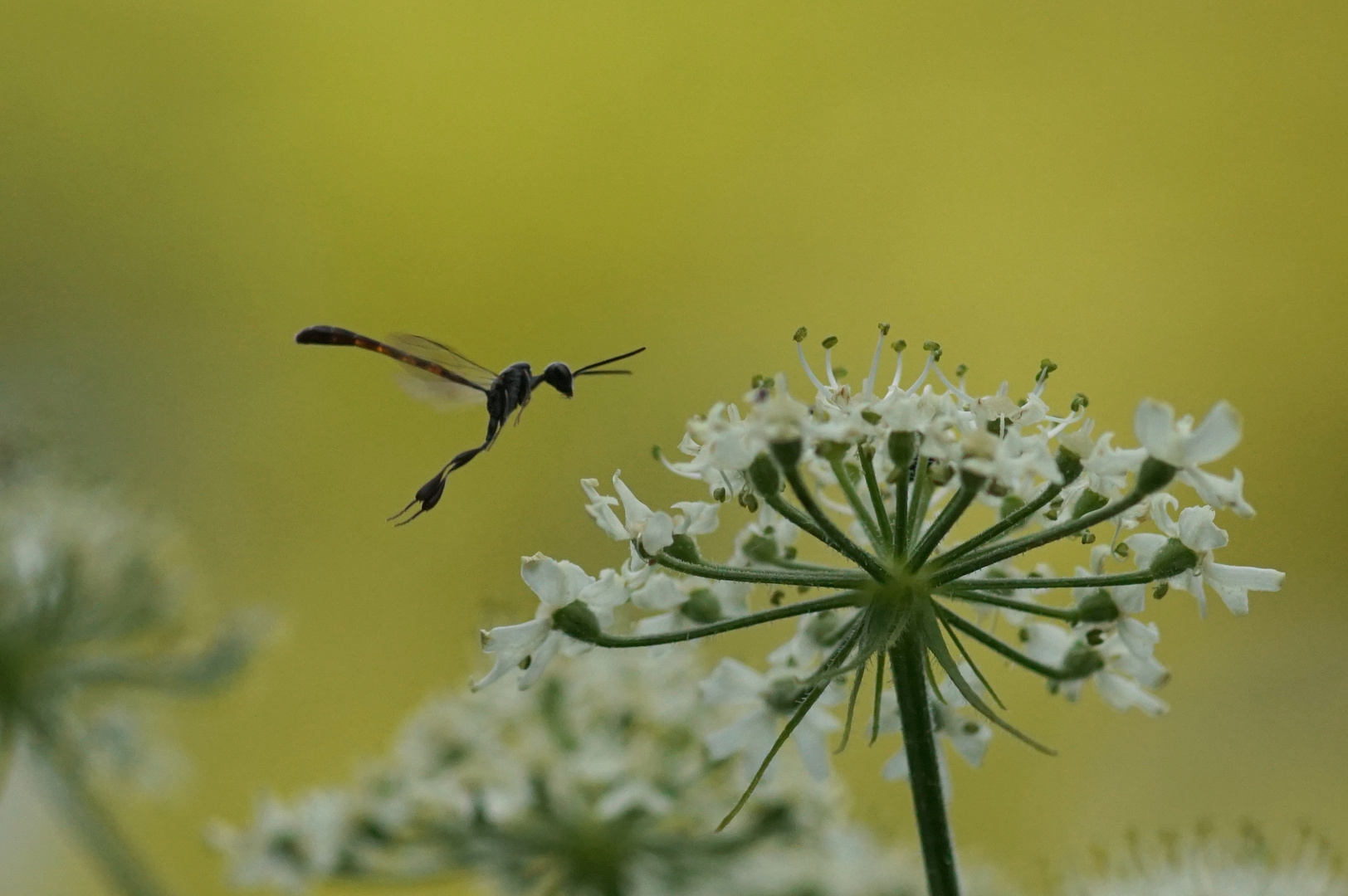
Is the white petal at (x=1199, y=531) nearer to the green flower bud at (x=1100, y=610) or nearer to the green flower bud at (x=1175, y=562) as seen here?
the green flower bud at (x=1175, y=562)

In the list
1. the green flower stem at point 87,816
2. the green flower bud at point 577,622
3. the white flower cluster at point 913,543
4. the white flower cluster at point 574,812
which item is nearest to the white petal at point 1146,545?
the white flower cluster at point 913,543

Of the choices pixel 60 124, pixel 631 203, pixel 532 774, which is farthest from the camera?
pixel 60 124

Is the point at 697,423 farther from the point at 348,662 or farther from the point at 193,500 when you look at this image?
the point at 193,500

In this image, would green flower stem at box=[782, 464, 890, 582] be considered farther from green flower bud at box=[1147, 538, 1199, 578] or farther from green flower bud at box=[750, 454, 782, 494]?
green flower bud at box=[1147, 538, 1199, 578]

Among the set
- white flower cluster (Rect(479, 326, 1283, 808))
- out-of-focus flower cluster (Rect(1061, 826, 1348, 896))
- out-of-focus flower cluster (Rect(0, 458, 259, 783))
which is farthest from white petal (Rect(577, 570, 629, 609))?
out-of-focus flower cluster (Rect(0, 458, 259, 783))

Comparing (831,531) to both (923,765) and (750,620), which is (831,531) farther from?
(923,765)

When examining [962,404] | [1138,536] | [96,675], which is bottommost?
[1138,536]

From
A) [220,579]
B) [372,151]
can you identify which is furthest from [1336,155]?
[220,579]
